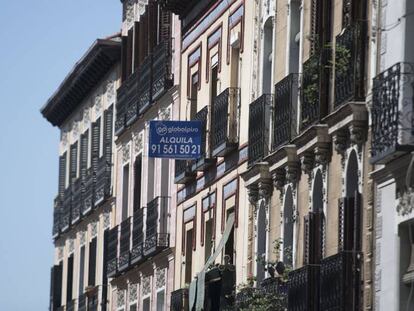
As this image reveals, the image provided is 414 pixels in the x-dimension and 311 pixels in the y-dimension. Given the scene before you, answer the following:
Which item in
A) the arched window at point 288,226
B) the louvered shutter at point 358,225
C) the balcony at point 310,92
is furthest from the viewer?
the arched window at point 288,226

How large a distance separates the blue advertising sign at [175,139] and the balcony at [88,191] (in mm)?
17931

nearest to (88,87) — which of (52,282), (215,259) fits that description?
(52,282)

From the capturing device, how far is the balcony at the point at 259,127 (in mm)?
42531

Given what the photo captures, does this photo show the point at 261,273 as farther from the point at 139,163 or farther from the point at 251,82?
the point at 139,163

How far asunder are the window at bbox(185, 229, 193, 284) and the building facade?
447 inches

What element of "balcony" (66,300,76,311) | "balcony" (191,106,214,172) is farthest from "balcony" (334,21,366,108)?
"balcony" (66,300,76,311)

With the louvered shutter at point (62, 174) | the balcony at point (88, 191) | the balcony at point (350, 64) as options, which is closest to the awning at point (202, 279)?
the balcony at point (350, 64)

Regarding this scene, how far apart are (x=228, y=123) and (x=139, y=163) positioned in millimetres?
13752

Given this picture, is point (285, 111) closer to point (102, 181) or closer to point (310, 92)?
point (310, 92)

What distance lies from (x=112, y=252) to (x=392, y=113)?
30973mm

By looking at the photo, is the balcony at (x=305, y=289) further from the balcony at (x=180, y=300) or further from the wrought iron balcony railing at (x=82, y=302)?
the wrought iron balcony railing at (x=82, y=302)

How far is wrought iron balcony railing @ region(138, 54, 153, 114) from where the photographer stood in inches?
2293

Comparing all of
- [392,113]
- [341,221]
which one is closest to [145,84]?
[341,221]

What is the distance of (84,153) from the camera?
7119 centimetres
